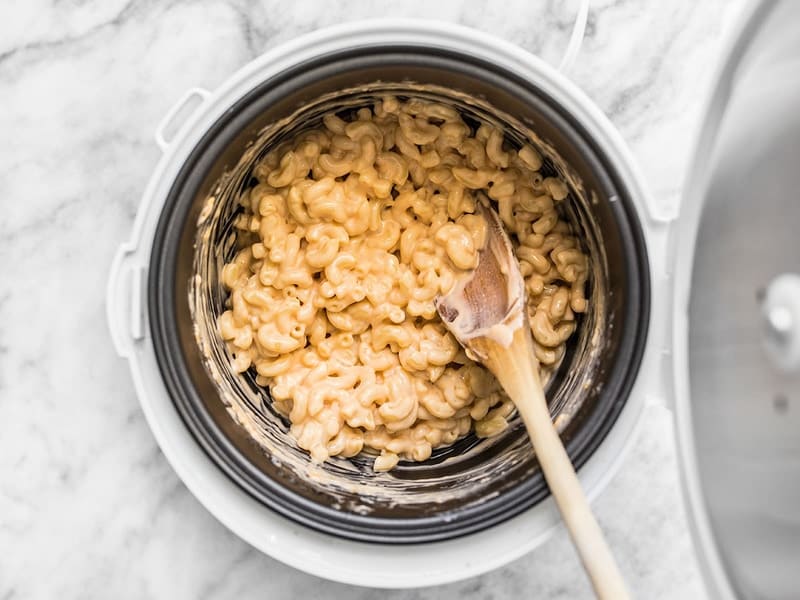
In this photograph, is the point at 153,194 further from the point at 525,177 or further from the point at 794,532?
the point at 794,532

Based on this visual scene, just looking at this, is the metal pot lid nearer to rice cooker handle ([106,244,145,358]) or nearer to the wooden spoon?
the wooden spoon

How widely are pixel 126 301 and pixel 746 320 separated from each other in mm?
746

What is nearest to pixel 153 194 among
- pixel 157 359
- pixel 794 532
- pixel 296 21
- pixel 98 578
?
pixel 157 359

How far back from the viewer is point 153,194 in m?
1.05

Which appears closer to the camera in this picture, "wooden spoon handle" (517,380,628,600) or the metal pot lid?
the metal pot lid

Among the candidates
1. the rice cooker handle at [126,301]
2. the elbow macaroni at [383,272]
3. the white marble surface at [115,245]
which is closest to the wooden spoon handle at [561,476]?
the elbow macaroni at [383,272]

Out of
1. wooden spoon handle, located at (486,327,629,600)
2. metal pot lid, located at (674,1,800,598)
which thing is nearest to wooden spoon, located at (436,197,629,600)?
wooden spoon handle, located at (486,327,629,600)

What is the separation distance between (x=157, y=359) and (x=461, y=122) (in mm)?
539

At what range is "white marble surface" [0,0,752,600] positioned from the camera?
1306mm

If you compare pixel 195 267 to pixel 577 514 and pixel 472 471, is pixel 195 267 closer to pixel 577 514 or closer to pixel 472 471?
pixel 472 471

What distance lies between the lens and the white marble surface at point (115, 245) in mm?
1306

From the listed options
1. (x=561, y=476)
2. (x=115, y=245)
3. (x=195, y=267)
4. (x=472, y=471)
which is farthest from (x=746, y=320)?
(x=115, y=245)

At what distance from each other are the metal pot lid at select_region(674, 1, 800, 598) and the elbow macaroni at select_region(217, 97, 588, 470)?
35 cm

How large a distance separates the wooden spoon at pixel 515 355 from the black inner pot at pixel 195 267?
0.13 feet
